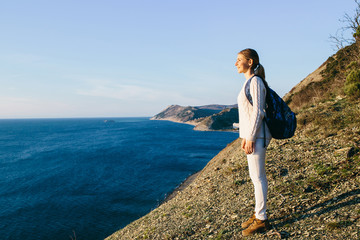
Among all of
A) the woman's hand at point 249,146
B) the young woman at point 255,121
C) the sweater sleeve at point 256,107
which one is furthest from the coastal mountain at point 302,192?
the sweater sleeve at point 256,107

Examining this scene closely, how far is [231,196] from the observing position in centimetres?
1004

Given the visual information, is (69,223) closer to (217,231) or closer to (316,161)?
(217,231)

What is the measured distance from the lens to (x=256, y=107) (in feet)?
13.0

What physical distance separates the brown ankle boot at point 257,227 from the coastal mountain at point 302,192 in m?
0.15

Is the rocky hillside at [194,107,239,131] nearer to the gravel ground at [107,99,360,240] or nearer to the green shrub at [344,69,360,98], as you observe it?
the green shrub at [344,69,360,98]

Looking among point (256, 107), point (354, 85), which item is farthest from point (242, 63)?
point (354, 85)

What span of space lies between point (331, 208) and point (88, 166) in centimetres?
4530

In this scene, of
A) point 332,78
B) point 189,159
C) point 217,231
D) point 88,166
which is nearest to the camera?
point 217,231

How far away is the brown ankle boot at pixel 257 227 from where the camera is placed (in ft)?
15.9

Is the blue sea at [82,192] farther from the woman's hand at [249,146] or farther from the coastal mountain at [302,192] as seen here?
the woman's hand at [249,146]

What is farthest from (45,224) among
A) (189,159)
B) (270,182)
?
(189,159)

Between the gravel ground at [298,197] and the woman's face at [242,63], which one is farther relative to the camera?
the gravel ground at [298,197]

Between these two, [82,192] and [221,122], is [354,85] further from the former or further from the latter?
[221,122]

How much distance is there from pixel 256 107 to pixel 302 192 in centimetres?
507
